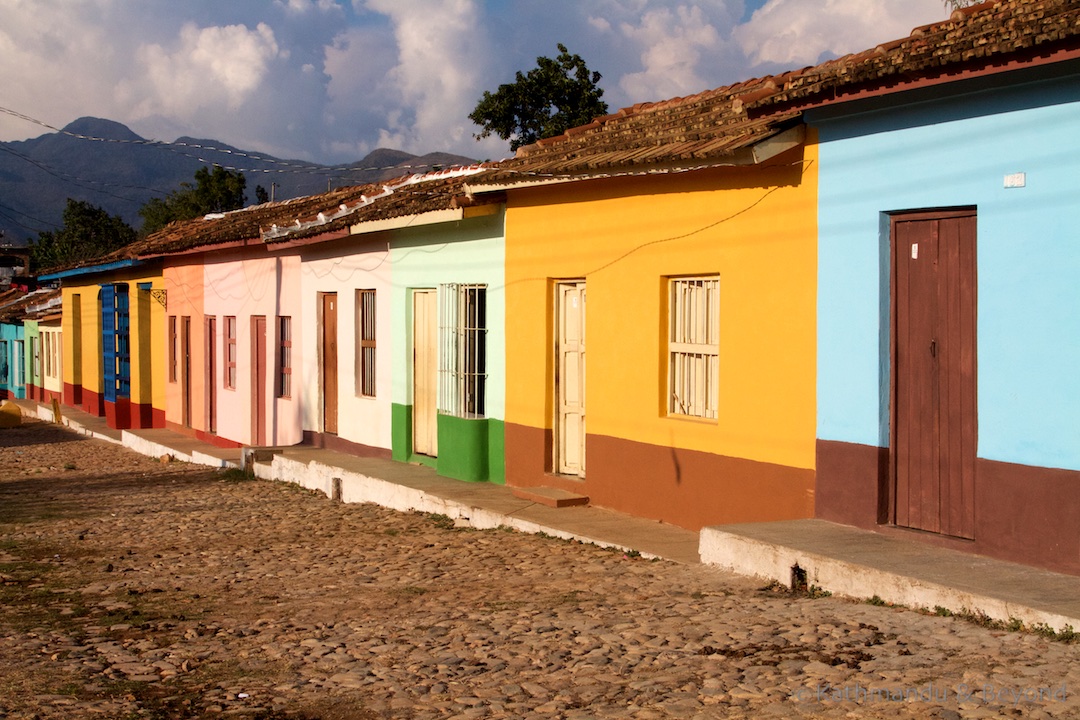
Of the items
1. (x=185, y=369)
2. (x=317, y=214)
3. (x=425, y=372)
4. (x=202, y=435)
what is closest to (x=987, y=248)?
(x=425, y=372)

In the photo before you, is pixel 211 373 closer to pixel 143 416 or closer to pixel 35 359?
pixel 143 416

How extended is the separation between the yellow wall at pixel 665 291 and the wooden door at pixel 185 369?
12071mm

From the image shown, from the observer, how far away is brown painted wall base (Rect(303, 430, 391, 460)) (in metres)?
14.9

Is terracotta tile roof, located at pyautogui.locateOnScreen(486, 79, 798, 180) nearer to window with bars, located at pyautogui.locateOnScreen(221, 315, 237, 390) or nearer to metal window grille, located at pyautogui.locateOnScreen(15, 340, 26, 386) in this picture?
window with bars, located at pyautogui.locateOnScreen(221, 315, 237, 390)

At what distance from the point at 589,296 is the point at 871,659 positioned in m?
5.79

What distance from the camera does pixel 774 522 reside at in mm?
8180

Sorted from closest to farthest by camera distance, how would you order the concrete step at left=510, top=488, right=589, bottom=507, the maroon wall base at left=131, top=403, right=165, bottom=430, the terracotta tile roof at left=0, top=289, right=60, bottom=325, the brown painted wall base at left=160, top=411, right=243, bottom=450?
1. the concrete step at left=510, top=488, right=589, bottom=507
2. the brown painted wall base at left=160, top=411, right=243, bottom=450
3. the maroon wall base at left=131, top=403, right=165, bottom=430
4. the terracotta tile roof at left=0, top=289, right=60, bottom=325

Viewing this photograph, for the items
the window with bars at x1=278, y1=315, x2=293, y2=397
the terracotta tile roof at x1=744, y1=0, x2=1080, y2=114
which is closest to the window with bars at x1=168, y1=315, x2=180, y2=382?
the window with bars at x1=278, y1=315, x2=293, y2=397

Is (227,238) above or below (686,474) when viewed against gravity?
above

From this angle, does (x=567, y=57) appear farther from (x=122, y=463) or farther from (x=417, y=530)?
(x=417, y=530)

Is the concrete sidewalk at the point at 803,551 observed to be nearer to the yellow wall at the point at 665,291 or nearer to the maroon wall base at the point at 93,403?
the yellow wall at the point at 665,291

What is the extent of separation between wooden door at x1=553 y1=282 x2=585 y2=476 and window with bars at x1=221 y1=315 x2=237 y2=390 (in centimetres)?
993

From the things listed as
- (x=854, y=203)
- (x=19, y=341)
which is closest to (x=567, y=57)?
(x=19, y=341)

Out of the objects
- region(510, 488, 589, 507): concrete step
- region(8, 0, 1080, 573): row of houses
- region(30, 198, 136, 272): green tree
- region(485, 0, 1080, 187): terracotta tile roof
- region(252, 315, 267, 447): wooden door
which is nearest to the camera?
region(485, 0, 1080, 187): terracotta tile roof
